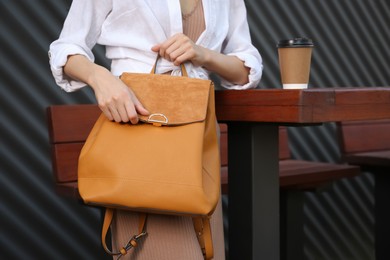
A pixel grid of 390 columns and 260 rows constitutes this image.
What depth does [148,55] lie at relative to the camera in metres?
1.44

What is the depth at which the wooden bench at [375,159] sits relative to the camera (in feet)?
9.34

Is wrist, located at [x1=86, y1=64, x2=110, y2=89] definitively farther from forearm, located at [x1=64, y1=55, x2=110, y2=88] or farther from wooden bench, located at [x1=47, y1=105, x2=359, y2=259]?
wooden bench, located at [x1=47, y1=105, x2=359, y2=259]

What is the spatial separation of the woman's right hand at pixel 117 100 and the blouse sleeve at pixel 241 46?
34 cm

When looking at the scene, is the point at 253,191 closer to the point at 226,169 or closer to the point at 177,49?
the point at 177,49

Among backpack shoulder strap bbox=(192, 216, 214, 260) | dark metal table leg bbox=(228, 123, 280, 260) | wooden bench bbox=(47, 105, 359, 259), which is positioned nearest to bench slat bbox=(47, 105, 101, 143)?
wooden bench bbox=(47, 105, 359, 259)

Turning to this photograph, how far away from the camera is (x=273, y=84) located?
399 cm

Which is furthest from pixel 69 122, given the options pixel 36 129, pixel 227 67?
pixel 227 67

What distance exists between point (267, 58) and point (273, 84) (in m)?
0.16

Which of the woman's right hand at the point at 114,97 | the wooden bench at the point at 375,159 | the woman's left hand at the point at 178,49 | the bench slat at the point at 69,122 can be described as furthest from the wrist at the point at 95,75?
the wooden bench at the point at 375,159

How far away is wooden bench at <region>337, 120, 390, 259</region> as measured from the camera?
2.85m

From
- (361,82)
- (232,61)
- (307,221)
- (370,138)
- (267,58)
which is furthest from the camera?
(361,82)

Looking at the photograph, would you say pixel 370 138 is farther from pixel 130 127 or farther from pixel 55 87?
pixel 130 127

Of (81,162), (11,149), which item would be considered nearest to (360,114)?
(81,162)

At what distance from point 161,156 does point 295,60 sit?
36 cm
